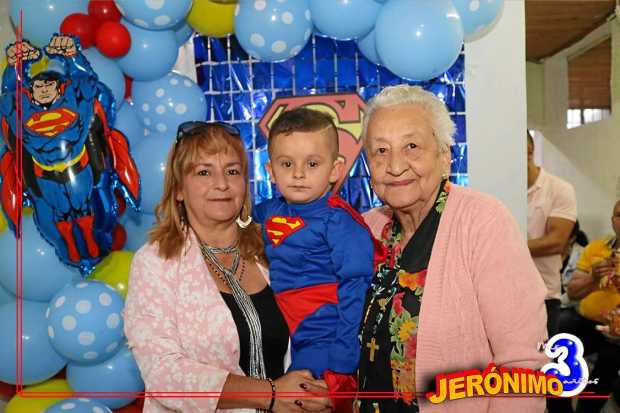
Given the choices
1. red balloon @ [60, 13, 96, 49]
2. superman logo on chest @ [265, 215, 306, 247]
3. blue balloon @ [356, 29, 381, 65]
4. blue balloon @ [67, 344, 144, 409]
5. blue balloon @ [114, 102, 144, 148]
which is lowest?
blue balloon @ [67, 344, 144, 409]

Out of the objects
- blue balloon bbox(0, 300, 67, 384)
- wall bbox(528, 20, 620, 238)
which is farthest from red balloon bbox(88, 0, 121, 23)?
wall bbox(528, 20, 620, 238)

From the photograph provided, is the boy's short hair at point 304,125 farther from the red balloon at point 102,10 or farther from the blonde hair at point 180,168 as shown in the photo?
the red balloon at point 102,10

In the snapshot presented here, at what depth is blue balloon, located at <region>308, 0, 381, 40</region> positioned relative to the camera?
254cm

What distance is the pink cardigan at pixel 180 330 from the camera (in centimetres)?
147

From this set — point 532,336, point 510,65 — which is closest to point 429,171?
point 532,336

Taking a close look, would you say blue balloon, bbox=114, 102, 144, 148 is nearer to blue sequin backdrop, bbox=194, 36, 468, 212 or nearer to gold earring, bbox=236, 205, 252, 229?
blue sequin backdrop, bbox=194, 36, 468, 212

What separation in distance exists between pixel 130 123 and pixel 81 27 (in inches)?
18.0

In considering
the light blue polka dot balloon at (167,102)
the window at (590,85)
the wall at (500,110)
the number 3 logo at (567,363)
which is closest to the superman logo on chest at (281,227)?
the number 3 logo at (567,363)

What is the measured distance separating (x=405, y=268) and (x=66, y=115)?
154cm

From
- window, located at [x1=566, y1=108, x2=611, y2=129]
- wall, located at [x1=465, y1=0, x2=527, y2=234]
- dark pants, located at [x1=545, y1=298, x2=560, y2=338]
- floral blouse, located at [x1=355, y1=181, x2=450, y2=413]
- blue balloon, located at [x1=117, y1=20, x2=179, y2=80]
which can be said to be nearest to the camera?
floral blouse, located at [x1=355, y1=181, x2=450, y2=413]

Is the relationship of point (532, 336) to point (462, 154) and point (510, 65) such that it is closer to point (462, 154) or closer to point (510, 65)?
point (462, 154)

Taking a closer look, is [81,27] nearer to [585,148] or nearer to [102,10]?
[102,10]

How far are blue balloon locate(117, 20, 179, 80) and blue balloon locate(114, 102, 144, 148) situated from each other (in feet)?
0.50

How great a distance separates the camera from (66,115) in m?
2.29
